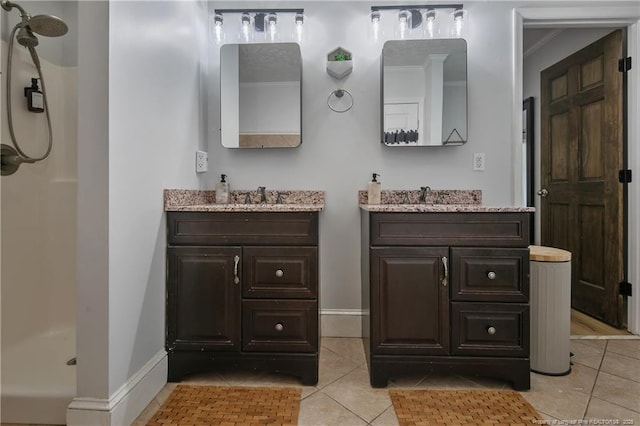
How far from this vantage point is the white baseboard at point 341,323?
2201 mm

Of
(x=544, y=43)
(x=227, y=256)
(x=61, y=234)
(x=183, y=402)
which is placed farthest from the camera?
(x=544, y=43)

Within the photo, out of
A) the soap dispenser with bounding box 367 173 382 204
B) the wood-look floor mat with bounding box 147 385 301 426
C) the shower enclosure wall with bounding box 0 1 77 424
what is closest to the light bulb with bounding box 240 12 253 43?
the shower enclosure wall with bounding box 0 1 77 424

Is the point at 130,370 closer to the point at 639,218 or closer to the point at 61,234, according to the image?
the point at 61,234

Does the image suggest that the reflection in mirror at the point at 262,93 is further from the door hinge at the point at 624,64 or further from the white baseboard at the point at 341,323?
the door hinge at the point at 624,64

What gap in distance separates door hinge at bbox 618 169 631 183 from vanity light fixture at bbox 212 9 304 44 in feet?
7.63

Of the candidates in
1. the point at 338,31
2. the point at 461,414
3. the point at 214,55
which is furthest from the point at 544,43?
the point at 461,414

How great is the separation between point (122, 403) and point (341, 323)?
129 cm

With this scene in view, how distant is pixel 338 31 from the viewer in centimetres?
219

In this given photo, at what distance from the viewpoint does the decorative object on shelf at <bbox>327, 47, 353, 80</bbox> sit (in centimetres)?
214

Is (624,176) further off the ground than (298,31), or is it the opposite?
(298,31)

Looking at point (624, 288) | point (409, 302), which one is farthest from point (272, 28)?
point (624, 288)

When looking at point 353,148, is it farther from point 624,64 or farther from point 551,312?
point 624,64

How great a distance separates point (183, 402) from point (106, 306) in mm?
573

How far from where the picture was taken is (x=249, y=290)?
5.25ft
